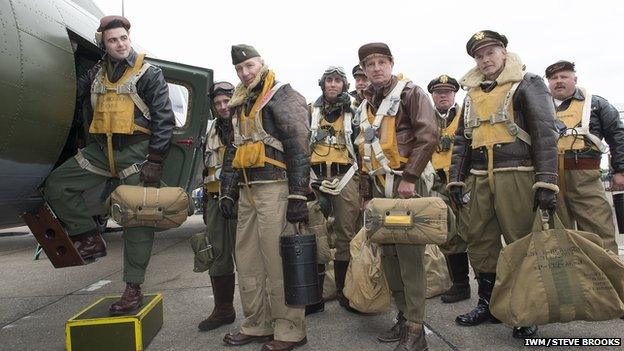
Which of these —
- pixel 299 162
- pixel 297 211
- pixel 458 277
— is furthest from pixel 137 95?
pixel 458 277

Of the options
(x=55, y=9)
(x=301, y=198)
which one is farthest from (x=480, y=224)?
(x=55, y=9)

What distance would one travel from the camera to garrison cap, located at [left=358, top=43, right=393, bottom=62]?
321 cm

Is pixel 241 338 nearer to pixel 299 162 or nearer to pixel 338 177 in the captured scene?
pixel 299 162

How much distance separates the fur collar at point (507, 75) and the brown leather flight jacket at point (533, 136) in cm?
5

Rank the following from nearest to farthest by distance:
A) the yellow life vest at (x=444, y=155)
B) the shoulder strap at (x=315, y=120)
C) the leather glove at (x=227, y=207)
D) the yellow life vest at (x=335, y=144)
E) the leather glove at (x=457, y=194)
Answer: the leather glove at (x=227, y=207) < the leather glove at (x=457, y=194) < the yellow life vest at (x=335, y=144) < the shoulder strap at (x=315, y=120) < the yellow life vest at (x=444, y=155)

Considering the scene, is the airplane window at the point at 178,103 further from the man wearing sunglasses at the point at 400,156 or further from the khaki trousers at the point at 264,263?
the man wearing sunglasses at the point at 400,156

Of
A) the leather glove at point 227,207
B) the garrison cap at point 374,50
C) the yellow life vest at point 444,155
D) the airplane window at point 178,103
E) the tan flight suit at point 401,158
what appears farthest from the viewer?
the airplane window at point 178,103

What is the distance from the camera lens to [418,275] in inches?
119

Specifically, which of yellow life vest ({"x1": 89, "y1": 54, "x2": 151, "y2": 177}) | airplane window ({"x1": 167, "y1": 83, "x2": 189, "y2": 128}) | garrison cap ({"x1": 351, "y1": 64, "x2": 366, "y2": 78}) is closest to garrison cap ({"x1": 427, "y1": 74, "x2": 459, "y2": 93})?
garrison cap ({"x1": 351, "y1": 64, "x2": 366, "y2": 78})

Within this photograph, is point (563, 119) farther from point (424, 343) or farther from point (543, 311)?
point (424, 343)

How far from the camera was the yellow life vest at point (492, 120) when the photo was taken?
10.6 ft

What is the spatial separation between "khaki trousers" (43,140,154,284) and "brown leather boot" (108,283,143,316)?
0.09 meters

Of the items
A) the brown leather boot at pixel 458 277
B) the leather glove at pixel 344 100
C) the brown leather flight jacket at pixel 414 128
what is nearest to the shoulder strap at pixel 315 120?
the leather glove at pixel 344 100

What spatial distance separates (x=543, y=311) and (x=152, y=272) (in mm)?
5068
